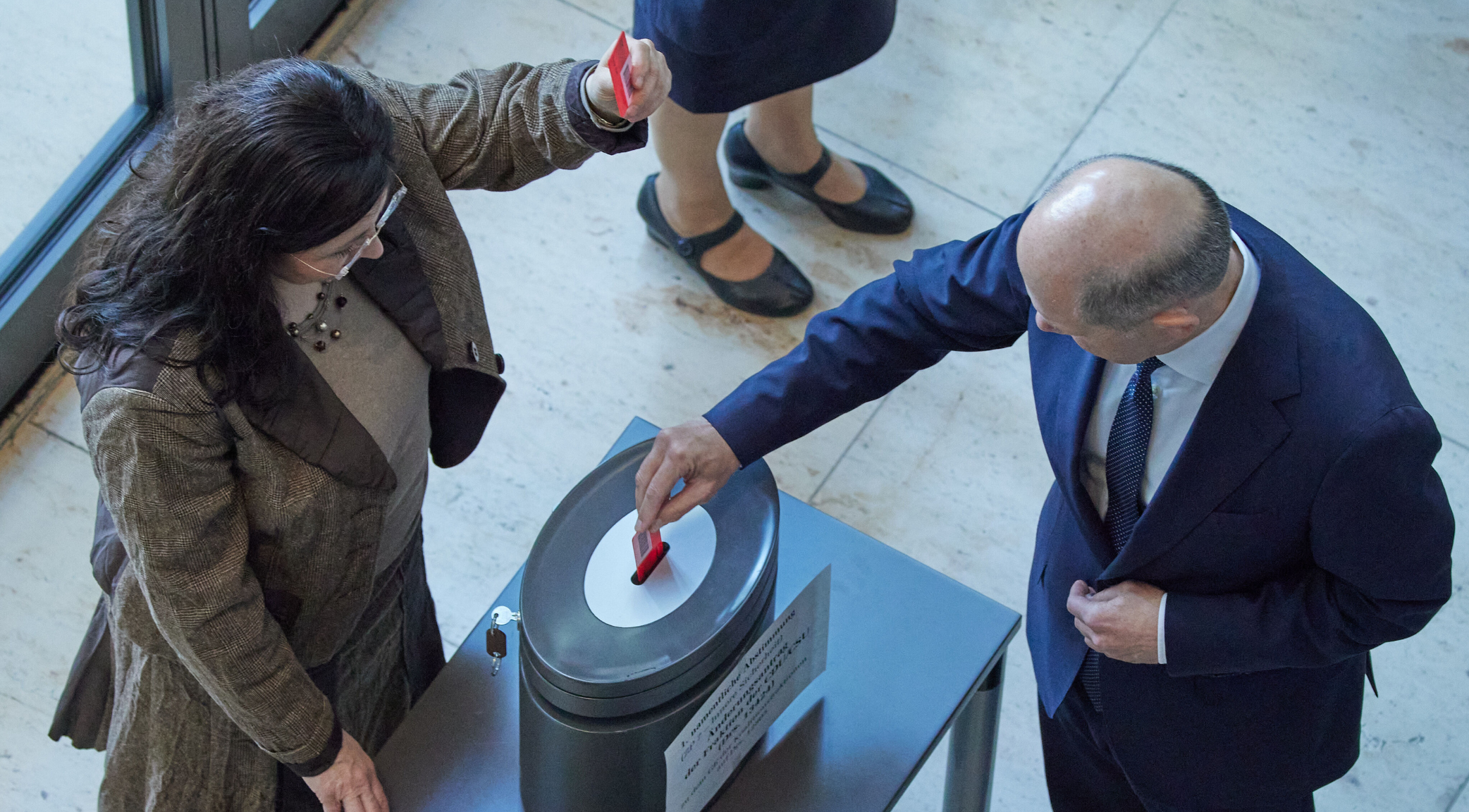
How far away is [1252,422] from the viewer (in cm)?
142

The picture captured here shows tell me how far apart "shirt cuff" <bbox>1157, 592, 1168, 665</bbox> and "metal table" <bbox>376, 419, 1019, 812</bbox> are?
199mm

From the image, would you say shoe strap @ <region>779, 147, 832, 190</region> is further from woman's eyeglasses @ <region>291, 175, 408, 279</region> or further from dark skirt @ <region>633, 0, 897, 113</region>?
woman's eyeglasses @ <region>291, 175, 408, 279</region>

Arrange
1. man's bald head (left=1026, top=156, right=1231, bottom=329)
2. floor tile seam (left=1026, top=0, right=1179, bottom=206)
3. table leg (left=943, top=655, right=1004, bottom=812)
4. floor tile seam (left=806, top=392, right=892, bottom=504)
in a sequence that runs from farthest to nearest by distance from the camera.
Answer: floor tile seam (left=1026, top=0, right=1179, bottom=206)
floor tile seam (left=806, top=392, right=892, bottom=504)
table leg (left=943, top=655, right=1004, bottom=812)
man's bald head (left=1026, top=156, right=1231, bottom=329)

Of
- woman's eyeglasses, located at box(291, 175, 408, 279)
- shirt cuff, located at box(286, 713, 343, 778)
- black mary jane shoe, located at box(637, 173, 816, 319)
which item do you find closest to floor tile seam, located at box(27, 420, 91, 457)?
black mary jane shoe, located at box(637, 173, 816, 319)

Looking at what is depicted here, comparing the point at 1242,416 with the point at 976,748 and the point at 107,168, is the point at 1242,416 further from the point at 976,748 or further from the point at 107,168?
the point at 107,168

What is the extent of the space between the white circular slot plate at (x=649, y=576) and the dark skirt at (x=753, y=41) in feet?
4.35

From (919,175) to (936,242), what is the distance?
0.24 m

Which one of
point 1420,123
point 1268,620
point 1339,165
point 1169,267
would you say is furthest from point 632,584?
point 1420,123

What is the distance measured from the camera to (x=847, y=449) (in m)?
3.05

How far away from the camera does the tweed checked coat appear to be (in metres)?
Answer: 1.47

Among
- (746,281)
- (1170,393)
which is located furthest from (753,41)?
(1170,393)

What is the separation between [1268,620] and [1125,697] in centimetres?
30

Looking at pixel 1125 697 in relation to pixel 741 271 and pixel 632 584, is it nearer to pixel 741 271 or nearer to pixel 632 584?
pixel 632 584

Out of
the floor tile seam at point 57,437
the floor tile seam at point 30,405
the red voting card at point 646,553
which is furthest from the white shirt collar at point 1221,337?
the floor tile seam at point 30,405
